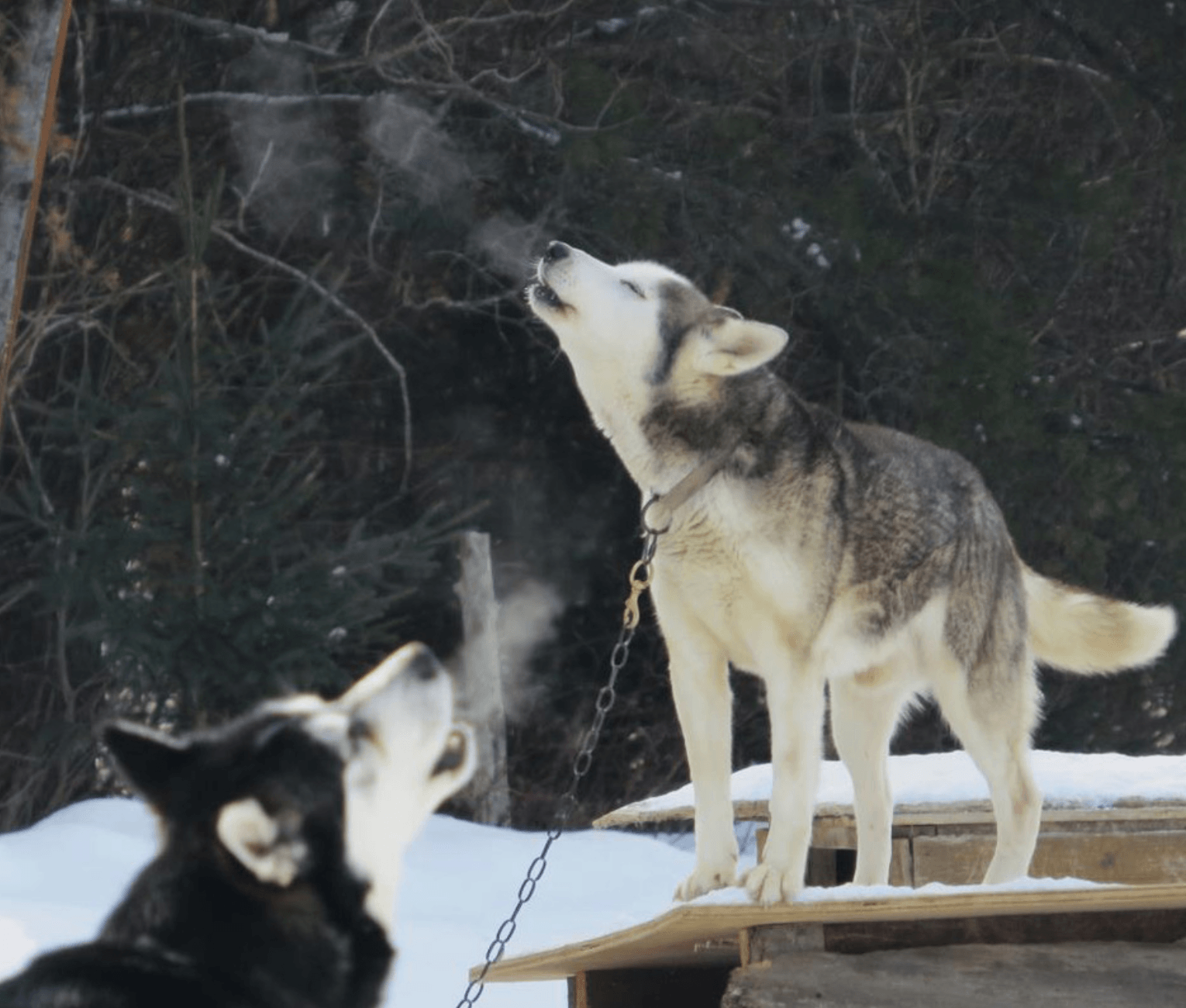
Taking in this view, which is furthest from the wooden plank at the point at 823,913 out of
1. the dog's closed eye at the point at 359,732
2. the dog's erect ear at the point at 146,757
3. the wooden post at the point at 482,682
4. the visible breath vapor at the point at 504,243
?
the visible breath vapor at the point at 504,243

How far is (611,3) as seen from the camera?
1145 cm

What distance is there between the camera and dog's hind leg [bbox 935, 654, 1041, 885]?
17.1 feet

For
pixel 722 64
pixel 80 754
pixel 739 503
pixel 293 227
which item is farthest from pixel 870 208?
pixel 739 503

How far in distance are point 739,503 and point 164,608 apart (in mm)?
4628

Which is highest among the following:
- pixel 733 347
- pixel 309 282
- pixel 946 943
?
pixel 309 282

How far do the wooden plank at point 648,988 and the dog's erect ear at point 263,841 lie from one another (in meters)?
2.40

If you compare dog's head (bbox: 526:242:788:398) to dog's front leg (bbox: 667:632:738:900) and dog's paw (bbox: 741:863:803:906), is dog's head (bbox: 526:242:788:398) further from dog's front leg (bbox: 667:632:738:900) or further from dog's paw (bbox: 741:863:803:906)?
dog's paw (bbox: 741:863:803:906)

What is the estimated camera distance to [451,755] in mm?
3227

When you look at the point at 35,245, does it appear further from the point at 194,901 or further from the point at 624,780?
the point at 194,901

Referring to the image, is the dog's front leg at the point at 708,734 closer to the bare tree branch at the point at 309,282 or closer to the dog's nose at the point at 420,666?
the dog's nose at the point at 420,666

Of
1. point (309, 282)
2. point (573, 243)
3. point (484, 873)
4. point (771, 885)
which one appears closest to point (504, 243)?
point (573, 243)

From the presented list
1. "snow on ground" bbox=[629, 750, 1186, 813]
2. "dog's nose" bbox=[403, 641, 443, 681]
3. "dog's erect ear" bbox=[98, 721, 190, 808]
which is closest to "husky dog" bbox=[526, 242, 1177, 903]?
"snow on ground" bbox=[629, 750, 1186, 813]

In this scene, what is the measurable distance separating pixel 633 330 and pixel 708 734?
41.2 inches

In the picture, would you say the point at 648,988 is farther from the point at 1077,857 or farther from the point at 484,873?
the point at 484,873
